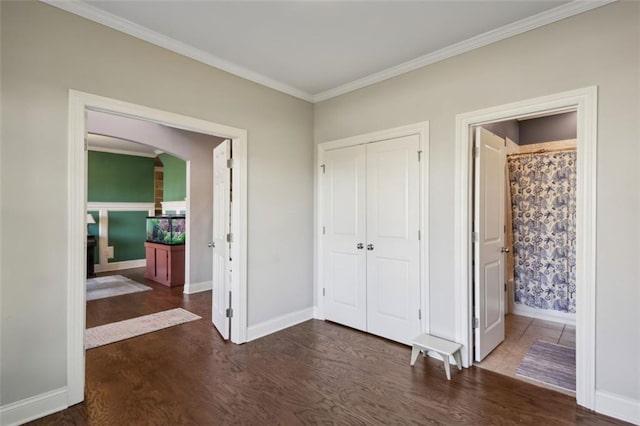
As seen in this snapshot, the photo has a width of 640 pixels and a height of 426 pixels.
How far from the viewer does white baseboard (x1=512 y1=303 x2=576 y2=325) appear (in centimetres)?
375

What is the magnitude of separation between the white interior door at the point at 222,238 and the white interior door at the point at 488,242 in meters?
2.37

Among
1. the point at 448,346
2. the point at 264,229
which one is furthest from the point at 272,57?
the point at 448,346

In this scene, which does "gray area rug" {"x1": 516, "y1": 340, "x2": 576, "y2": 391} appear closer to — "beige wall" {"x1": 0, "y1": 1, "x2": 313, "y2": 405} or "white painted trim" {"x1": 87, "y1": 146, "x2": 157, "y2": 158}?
"beige wall" {"x1": 0, "y1": 1, "x2": 313, "y2": 405}

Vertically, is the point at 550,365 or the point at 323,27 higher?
the point at 323,27

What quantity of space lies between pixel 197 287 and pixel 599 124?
17.4 feet

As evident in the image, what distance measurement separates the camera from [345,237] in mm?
3641

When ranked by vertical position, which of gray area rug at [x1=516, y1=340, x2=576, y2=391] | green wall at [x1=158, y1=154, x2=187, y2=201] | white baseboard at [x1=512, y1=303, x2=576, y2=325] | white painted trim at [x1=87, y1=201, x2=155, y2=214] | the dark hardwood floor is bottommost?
the dark hardwood floor

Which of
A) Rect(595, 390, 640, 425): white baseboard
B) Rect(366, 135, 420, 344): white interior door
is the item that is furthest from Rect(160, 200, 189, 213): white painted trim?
Rect(595, 390, 640, 425): white baseboard

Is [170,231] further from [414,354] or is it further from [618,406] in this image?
[618,406]

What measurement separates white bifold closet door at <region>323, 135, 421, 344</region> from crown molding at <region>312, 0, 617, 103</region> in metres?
0.67

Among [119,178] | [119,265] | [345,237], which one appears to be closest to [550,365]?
[345,237]

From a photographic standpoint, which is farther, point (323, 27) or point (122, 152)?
point (122, 152)

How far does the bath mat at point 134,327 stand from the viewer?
3268mm

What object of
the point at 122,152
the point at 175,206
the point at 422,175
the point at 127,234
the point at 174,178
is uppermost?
the point at 122,152
